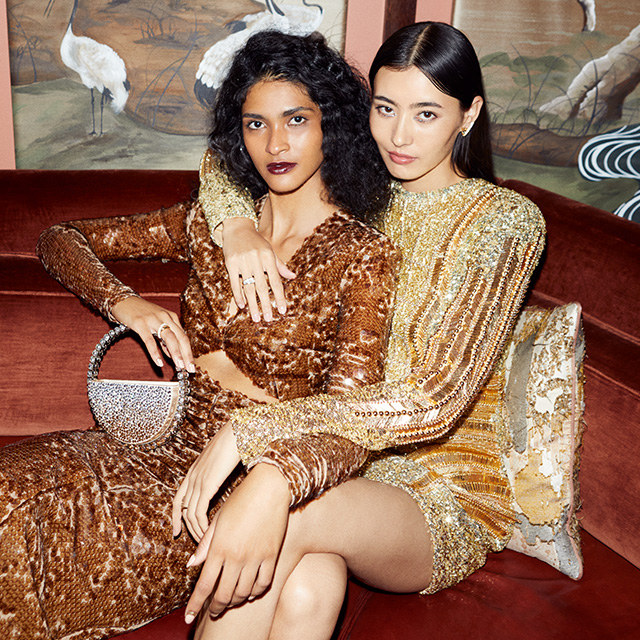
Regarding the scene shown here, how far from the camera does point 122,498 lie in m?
1.40

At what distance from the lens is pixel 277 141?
59.9 inches

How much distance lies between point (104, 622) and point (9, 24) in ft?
7.87

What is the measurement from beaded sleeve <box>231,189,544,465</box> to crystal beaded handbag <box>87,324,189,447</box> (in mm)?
283

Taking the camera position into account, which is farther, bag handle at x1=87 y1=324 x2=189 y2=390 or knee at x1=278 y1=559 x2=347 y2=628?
bag handle at x1=87 y1=324 x2=189 y2=390

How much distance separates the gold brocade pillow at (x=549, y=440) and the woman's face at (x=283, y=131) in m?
0.68

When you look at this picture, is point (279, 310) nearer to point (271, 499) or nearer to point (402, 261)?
point (402, 261)

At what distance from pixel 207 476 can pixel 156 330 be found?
48 cm

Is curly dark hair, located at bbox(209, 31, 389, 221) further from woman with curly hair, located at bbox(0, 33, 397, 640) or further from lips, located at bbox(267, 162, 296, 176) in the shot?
lips, located at bbox(267, 162, 296, 176)

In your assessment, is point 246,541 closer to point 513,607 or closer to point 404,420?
point 404,420

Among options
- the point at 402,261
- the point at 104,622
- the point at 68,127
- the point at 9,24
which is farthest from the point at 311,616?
the point at 9,24

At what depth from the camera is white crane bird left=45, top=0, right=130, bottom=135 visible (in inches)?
110

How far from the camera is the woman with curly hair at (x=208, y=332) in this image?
1308 mm

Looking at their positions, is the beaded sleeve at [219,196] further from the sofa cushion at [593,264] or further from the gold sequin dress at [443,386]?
the sofa cushion at [593,264]

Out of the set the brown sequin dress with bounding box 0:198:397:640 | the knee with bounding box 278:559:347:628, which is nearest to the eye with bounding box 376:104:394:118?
the brown sequin dress with bounding box 0:198:397:640
